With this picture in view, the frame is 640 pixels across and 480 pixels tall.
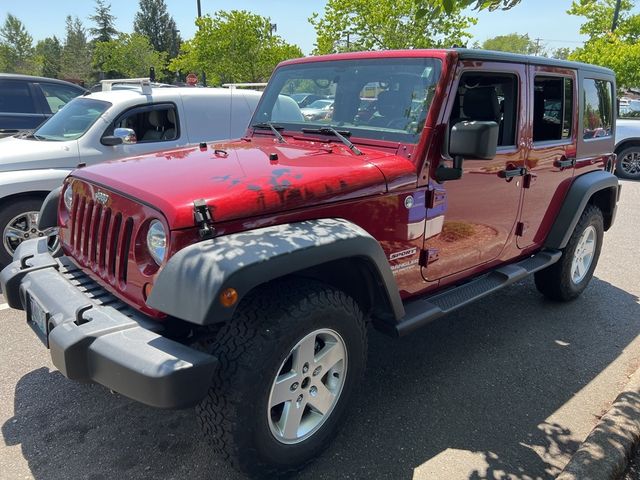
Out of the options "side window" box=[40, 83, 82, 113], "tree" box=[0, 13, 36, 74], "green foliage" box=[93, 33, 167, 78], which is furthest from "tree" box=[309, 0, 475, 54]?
"tree" box=[0, 13, 36, 74]

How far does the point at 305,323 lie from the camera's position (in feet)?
7.55

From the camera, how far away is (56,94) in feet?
25.8

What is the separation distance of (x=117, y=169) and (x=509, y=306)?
3518 mm

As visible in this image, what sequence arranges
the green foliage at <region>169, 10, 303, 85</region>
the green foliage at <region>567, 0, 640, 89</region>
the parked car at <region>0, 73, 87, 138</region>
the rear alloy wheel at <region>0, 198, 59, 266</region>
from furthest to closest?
the green foliage at <region>169, 10, 303, 85</region>, the green foliage at <region>567, 0, 640, 89</region>, the parked car at <region>0, 73, 87, 138</region>, the rear alloy wheel at <region>0, 198, 59, 266</region>

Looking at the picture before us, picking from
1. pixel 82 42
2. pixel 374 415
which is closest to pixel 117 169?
pixel 374 415

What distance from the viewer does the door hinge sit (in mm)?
3098

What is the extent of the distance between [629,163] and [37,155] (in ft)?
38.7

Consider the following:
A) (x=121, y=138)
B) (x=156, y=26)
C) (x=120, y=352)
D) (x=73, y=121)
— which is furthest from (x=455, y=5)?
(x=156, y=26)

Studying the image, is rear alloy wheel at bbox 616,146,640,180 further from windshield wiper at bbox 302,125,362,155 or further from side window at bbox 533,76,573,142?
windshield wiper at bbox 302,125,362,155

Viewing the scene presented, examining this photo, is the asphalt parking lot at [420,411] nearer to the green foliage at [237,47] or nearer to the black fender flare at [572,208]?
the black fender flare at [572,208]

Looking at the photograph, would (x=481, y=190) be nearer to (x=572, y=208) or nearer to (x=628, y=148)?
(x=572, y=208)

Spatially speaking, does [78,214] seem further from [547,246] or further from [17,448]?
[547,246]

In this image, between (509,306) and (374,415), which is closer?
(374,415)

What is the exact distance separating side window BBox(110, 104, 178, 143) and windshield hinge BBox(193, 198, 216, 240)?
3976 mm
